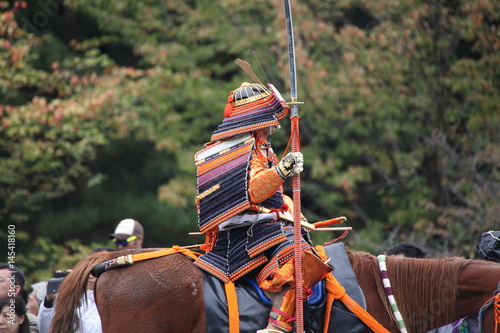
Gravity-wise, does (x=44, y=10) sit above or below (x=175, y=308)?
above

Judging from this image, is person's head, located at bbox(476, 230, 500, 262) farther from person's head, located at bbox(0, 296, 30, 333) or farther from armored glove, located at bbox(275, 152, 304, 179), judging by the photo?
person's head, located at bbox(0, 296, 30, 333)

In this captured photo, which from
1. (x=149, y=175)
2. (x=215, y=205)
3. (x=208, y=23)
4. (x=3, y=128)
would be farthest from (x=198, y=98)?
(x=215, y=205)

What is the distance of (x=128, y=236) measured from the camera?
6.17m

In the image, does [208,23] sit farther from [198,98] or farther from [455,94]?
[455,94]

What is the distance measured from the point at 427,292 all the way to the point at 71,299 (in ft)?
7.46

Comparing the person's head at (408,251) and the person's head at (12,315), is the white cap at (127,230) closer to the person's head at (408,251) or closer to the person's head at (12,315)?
the person's head at (12,315)

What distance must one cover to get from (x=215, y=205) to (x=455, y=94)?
23.9ft

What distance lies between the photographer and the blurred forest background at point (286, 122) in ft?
31.1

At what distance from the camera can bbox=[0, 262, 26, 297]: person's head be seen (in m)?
4.53

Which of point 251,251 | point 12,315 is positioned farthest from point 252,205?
point 12,315

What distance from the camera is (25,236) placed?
400 inches

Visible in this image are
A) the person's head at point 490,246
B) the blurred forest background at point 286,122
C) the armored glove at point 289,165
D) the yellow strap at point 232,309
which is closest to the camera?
the armored glove at point 289,165

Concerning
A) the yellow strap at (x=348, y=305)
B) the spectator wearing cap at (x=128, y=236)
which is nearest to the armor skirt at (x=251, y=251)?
the yellow strap at (x=348, y=305)

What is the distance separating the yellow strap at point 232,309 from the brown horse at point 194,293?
17cm
